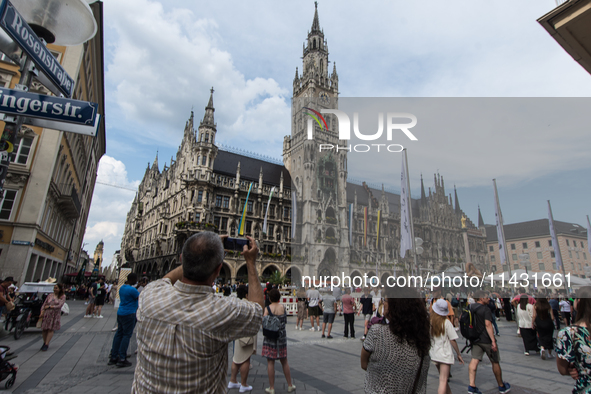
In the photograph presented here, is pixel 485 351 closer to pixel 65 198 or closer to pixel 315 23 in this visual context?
pixel 65 198

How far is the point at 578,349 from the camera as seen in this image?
277cm

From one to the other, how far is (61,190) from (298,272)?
2934 cm

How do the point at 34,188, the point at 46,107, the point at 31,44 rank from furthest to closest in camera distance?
1. the point at 34,188
2. the point at 46,107
3. the point at 31,44

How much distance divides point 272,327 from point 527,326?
7824mm

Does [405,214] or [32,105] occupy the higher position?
[405,214]

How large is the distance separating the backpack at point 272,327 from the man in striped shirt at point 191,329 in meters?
3.57

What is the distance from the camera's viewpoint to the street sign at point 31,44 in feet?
10.8

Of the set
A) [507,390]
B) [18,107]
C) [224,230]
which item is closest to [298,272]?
[224,230]

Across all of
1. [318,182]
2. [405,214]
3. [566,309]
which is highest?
[318,182]

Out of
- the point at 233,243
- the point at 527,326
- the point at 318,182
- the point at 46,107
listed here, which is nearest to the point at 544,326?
the point at 527,326

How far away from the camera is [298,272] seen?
4288 cm

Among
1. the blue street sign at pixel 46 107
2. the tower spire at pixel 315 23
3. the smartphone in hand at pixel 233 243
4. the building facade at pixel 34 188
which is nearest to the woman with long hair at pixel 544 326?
the smartphone in hand at pixel 233 243

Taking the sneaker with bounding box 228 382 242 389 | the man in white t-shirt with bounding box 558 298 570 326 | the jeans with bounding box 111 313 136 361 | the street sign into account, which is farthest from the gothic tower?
the street sign

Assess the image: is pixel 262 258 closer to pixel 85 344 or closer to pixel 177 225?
pixel 177 225
